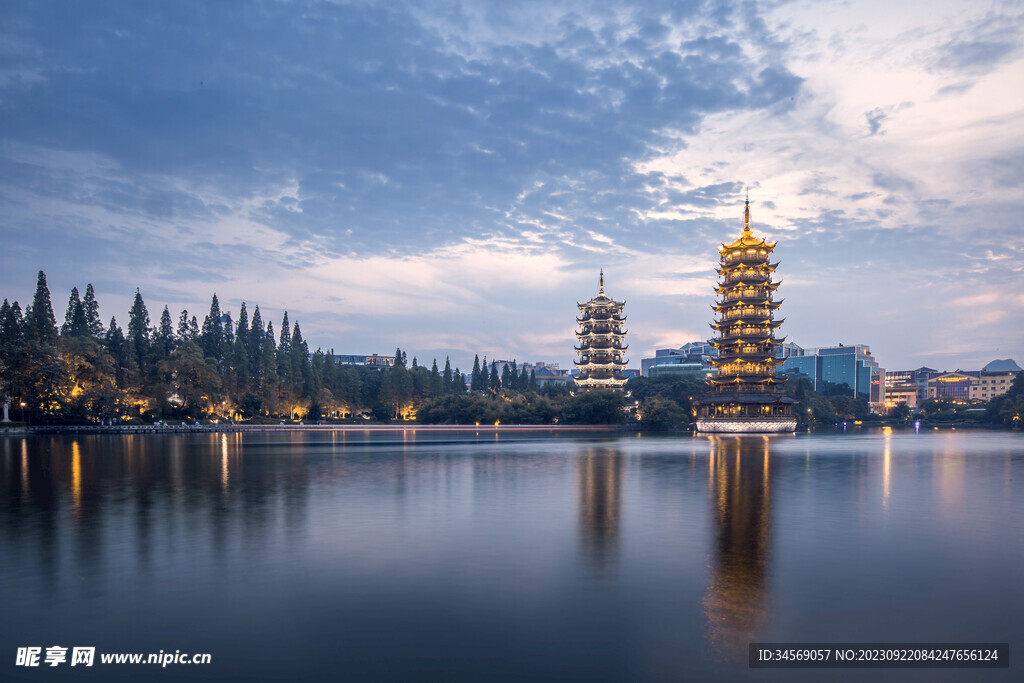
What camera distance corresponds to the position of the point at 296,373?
89.6 metres

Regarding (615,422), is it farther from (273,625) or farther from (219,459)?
(273,625)

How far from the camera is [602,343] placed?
108 metres

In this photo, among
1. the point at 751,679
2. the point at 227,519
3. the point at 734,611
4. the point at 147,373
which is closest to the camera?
the point at 751,679

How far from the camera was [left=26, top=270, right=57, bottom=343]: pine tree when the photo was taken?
6259cm

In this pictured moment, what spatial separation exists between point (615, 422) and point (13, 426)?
209 ft

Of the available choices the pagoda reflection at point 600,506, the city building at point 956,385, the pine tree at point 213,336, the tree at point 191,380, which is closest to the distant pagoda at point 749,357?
the pagoda reflection at point 600,506

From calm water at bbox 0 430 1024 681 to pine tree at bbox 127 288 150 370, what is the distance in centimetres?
5935

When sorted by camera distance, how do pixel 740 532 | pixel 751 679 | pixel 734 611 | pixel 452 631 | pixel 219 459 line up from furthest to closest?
1. pixel 219 459
2. pixel 740 532
3. pixel 734 611
4. pixel 452 631
5. pixel 751 679

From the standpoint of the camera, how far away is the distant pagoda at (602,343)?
107250 mm

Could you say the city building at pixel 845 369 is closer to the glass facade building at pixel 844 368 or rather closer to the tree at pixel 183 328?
the glass facade building at pixel 844 368

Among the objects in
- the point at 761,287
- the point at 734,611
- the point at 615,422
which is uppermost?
the point at 761,287

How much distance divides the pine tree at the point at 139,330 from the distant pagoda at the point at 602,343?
212 ft

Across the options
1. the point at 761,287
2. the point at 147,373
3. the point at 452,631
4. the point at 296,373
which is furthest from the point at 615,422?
the point at 452,631

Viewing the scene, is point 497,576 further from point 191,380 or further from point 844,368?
point 844,368
